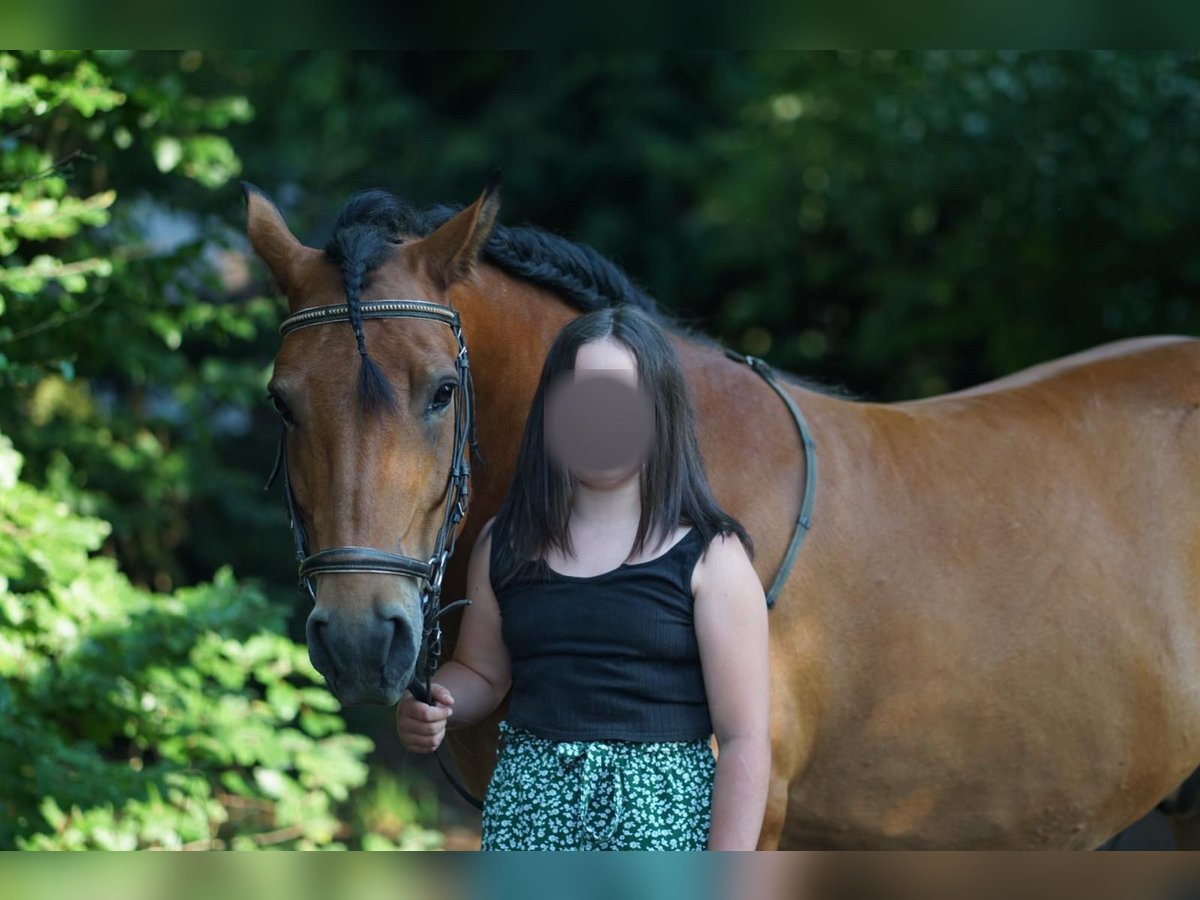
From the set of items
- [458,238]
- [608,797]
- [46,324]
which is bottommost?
[608,797]

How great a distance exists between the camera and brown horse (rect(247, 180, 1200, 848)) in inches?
101

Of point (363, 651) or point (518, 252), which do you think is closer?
point (363, 651)

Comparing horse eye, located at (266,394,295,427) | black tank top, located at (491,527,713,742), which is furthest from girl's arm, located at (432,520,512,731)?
horse eye, located at (266,394,295,427)

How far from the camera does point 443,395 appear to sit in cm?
217

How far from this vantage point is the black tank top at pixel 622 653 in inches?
77.0

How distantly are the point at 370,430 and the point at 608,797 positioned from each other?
2.27 ft

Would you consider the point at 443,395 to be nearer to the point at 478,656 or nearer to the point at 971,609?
the point at 478,656

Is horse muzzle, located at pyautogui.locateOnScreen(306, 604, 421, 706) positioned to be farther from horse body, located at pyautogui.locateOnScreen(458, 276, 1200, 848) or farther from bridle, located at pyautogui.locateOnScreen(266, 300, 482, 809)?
horse body, located at pyautogui.locateOnScreen(458, 276, 1200, 848)

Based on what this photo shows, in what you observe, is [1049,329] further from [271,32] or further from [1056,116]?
[271,32]

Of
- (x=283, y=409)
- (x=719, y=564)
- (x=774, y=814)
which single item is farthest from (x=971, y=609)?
(x=283, y=409)

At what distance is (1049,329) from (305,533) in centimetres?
526

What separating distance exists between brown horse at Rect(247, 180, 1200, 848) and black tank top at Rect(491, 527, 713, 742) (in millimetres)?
518

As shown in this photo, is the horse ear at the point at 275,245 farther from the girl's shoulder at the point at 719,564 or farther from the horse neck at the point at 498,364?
the girl's shoulder at the point at 719,564

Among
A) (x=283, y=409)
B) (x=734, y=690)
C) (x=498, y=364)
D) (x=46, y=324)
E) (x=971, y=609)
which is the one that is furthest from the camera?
(x=46, y=324)
